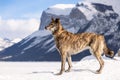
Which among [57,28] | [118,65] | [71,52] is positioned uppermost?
[57,28]

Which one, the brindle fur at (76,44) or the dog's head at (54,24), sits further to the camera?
the brindle fur at (76,44)

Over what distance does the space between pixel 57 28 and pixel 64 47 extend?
44.7 inches

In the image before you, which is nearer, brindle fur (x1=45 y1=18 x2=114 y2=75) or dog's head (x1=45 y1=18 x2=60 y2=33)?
dog's head (x1=45 y1=18 x2=60 y2=33)

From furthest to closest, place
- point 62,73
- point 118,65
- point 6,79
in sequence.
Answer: point 118,65 < point 62,73 < point 6,79

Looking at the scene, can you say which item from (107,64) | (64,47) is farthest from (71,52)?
(107,64)

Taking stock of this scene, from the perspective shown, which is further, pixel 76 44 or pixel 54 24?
pixel 76 44

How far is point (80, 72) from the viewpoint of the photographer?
19.1m

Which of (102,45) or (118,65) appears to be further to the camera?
(118,65)

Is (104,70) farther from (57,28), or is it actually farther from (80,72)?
(57,28)

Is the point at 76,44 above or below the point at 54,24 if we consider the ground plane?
below

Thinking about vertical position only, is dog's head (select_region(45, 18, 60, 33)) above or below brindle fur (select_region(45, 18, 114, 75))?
above

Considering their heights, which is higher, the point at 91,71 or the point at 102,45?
the point at 102,45

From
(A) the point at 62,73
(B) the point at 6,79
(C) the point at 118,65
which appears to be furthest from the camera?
(C) the point at 118,65

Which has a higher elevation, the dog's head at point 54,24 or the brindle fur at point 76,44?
the dog's head at point 54,24
